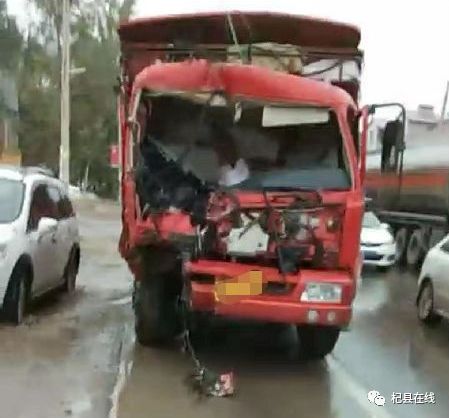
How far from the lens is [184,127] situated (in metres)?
9.66

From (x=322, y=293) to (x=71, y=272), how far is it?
6260 millimetres

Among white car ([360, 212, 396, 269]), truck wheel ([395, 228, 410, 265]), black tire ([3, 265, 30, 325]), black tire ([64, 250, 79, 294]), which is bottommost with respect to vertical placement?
truck wheel ([395, 228, 410, 265])

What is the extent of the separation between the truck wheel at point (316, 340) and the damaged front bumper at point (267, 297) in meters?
1.10

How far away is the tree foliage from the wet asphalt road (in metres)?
44.0

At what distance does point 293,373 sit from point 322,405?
4.34ft

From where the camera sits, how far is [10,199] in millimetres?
11461

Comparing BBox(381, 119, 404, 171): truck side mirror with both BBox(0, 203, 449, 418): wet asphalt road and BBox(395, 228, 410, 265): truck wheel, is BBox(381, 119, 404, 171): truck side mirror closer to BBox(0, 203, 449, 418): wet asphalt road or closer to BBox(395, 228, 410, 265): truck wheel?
BBox(0, 203, 449, 418): wet asphalt road

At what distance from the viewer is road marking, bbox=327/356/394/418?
26.3 feet

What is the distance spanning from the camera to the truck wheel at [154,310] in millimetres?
9719

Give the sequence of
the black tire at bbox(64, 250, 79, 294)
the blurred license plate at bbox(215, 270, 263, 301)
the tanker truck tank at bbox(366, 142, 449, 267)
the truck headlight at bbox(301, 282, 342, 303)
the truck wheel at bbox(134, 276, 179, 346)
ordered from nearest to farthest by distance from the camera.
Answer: the blurred license plate at bbox(215, 270, 263, 301), the truck headlight at bbox(301, 282, 342, 303), the truck wheel at bbox(134, 276, 179, 346), the black tire at bbox(64, 250, 79, 294), the tanker truck tank at bbox(366, 142, 449, 267)

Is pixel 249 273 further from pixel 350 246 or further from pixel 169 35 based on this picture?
pixel 169 35

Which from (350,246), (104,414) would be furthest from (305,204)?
(104,414)

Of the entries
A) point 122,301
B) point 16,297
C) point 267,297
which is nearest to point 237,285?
point 267,297

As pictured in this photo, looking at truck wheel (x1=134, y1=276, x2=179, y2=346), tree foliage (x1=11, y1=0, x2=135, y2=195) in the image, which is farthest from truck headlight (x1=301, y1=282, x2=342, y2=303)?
tree foliage (x1=11, y1=0, x2=135, y2=195)
